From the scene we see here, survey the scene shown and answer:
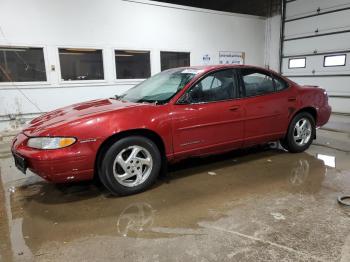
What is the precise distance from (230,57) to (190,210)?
A: 24.6 feet

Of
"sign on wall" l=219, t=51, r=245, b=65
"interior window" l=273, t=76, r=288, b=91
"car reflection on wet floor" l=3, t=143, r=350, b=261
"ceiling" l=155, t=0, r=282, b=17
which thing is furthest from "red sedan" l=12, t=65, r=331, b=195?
"ceiling" l=155, t=0, r=282, b=17

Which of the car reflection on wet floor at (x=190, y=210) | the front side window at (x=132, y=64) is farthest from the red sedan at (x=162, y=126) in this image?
the front side window at (x=132, y=64)

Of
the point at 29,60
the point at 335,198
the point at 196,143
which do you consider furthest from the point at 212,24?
the point at 335,198

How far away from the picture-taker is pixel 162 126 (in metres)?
2.97

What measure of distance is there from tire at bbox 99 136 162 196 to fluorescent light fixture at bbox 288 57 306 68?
7822mm

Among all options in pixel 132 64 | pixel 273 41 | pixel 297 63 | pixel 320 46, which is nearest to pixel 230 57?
pixel 273 41

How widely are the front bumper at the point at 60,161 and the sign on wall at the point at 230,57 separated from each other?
7.20m

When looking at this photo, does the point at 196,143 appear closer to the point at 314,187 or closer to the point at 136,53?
the point at 314,187

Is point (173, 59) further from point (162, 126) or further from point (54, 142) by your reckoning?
point (54, 142)

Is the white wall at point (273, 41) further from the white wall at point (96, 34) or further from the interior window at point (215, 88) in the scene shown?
the interior window at point (215, 88)

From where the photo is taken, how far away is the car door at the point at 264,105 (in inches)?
142

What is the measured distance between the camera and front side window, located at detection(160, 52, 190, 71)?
314 inches

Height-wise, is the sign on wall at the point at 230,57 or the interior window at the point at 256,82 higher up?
the sign on wall at the point at 230,57

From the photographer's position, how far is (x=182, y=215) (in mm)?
2518
